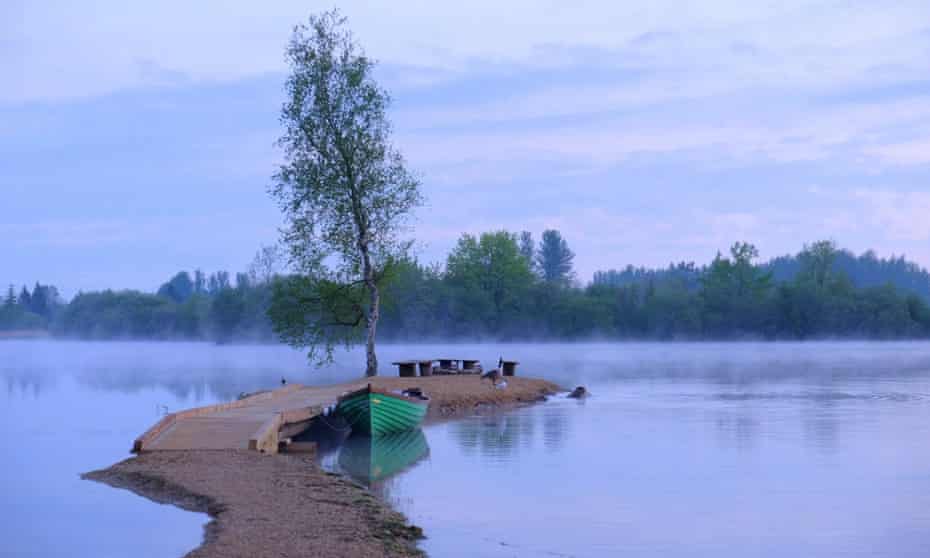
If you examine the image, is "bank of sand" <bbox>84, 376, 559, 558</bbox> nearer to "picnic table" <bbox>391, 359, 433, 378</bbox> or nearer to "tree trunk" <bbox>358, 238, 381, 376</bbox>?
"tree trunk" <bbox>358, 238, 381, 376</bbox>

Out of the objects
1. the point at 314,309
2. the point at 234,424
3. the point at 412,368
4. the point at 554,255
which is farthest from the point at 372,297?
the point at 554,255

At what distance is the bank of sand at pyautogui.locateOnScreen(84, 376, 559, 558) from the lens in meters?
12.3

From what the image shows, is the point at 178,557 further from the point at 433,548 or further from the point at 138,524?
the point at 433,548

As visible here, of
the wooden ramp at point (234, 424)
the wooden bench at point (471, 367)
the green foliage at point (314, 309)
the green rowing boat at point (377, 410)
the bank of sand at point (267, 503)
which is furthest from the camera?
the wooden bench at point (471, 367)

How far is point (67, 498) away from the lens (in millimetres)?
17203

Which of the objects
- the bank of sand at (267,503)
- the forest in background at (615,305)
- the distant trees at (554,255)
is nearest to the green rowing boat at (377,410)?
the bank of sand at (267,503)

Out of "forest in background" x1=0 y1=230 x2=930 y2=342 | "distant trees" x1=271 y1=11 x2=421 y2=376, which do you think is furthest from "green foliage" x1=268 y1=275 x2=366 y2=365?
"forest in background" x1=0 y1=230 x2=930 y2=342

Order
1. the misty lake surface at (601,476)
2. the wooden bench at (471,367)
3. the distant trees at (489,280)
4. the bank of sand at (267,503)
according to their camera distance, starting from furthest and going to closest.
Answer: the distant trees at (489,280), the wooden bench at (471,367), the misty lake surface at (601,476), the bank of sand at (267,503)

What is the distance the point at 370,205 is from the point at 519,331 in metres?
68.5

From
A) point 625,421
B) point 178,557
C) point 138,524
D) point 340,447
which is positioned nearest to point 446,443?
point 340,447

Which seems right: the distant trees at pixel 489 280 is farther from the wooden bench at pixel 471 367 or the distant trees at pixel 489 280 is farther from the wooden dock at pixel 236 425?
the wooden dock at pixel 236 425

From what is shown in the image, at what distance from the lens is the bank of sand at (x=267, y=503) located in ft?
40.3

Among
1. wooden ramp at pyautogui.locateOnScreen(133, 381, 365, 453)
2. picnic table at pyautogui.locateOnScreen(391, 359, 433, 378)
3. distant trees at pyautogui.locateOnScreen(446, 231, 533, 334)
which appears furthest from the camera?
distant trees at pyautogui.locateOnScreen(446, 231, 533, 334)

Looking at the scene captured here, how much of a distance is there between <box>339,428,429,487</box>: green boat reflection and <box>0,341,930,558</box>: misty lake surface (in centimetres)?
9
